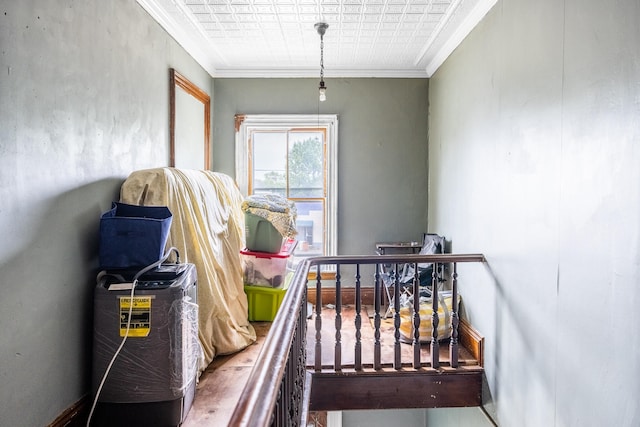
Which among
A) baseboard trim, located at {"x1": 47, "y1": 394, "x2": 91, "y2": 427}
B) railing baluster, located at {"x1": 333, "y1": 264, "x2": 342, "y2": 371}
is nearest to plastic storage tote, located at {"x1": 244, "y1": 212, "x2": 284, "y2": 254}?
railing baluster, located at {"x1": 333, "y1": 264, "x2": 342, "y2": 371}


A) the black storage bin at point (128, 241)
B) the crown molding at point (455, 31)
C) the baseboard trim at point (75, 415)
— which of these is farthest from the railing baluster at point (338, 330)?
the crown molding at point (455, 31)

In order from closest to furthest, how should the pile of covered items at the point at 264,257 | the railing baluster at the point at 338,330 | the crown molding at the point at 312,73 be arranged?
the railing baluster at the point at 338,330, the pile of covered items at the point at 264,257, the crown molding at the point at 312,73

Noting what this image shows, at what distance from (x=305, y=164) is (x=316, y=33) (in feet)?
4.97

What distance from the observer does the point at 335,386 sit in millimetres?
2867

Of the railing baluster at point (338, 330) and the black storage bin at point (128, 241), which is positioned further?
the railing baluster at point (338, 330)

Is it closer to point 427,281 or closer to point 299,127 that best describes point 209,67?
point 299,127

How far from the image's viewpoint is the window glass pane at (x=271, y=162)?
453 cm

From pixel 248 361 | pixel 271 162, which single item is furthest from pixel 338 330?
pixel 271 162

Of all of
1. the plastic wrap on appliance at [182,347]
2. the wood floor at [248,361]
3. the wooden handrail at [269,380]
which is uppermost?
the wooden handrail at [269,380]

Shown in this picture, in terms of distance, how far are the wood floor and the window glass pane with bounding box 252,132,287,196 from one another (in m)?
1.58

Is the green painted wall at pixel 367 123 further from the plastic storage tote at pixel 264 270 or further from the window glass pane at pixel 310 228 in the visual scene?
the plastic storage tote at pixel 264 270

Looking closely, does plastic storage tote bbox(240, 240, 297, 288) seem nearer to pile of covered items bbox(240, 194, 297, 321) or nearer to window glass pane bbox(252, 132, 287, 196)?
pile of covered items bbox(240, 194, 297, 321)

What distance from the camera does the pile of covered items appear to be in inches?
136

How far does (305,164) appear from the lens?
4.54m
